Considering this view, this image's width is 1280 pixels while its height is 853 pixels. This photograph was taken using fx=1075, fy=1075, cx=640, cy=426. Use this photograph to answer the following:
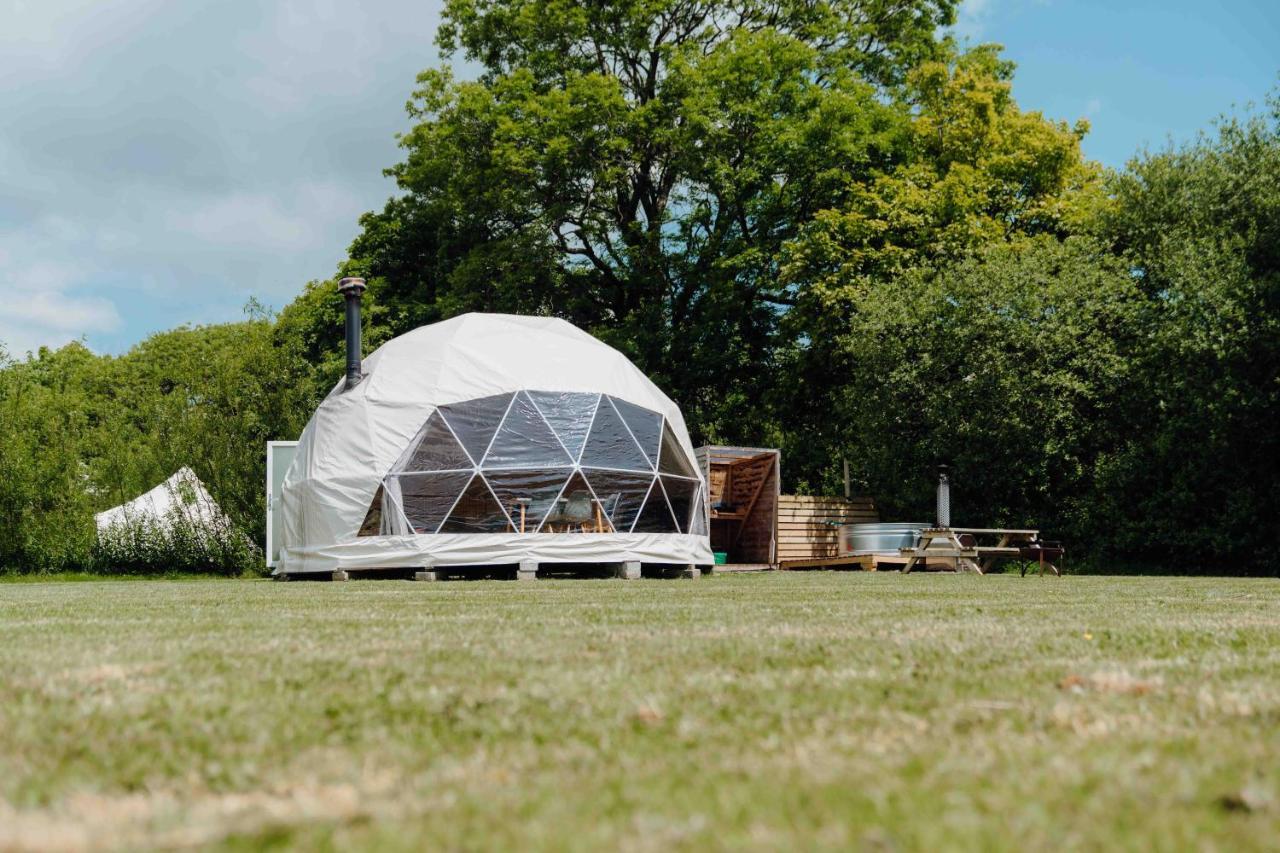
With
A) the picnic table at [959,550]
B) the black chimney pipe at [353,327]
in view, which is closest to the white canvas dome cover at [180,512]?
the black chimney pipe at [353,327]

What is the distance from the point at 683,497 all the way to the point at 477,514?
11.2ft

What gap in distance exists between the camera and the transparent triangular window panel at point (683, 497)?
1584 centimetres

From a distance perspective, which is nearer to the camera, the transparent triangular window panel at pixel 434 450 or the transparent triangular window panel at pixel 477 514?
the transparent triangular window panel at pixel 477 514

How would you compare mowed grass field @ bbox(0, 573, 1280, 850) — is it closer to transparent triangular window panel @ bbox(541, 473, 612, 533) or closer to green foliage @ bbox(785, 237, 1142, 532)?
transparent triangular window panel @ bbox(541, 473, 612, 533)

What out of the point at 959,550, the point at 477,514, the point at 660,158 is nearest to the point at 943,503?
the point at 959,550

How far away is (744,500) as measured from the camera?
23.0 metres

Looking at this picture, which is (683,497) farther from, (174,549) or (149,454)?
(149,454)

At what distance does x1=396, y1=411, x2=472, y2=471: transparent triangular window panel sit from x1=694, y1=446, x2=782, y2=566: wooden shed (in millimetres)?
8099

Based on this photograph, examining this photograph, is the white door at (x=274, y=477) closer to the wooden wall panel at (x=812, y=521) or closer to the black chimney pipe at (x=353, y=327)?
the black chimney pipe at (x=353, y=327)

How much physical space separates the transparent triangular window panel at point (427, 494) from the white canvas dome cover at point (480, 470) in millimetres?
15

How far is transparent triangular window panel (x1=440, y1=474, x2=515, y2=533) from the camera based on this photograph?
1404cm

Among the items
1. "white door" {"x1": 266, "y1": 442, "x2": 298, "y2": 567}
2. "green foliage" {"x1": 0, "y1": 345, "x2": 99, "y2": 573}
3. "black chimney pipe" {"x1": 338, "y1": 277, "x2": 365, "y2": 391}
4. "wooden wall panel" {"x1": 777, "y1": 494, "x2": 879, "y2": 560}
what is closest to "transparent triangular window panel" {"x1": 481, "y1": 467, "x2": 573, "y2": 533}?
"black chimney pipe" {"x1": 338, "y1": 277, "x2": 365, "y2": 391}

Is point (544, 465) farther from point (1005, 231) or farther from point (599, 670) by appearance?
point (1005, 231)

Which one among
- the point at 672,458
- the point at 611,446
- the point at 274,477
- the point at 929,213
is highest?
the point at 929,213
